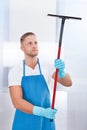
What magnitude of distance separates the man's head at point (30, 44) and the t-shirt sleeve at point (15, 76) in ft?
0.41

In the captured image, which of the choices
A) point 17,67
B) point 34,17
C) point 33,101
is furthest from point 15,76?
point 34,17

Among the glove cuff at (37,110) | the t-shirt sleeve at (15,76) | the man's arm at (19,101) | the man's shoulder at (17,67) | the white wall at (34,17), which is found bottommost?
the glove cuff at (37,110)

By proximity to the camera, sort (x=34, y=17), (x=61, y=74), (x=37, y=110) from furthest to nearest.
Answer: (x=34, y=17), (x=61, y=74), (x=37, y=110)

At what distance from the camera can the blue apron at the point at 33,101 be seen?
154cm

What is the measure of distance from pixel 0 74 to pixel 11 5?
47cm

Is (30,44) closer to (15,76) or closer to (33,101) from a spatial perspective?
(15,76)

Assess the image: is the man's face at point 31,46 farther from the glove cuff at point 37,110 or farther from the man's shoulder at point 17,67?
the glove cuff at point 37,110

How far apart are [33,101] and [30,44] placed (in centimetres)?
36

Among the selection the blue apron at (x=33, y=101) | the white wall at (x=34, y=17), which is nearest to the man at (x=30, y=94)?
the blue apron at (x=33, y=101)

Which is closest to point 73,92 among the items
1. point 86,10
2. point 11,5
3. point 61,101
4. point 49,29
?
point 61,101

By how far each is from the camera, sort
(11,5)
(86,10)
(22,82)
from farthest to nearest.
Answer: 1. (86,10)
2. (11,5)
3. (22,82)

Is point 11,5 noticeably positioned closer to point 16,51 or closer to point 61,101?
point 16,51

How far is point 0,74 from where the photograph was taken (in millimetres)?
1722

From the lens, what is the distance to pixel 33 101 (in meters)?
1.55
